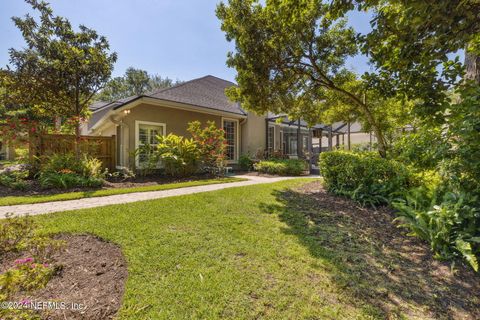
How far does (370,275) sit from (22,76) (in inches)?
427

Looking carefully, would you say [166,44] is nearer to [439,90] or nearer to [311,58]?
[311,58]

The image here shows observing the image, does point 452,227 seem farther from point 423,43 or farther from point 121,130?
point 121,130

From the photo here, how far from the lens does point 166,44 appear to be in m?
12.8

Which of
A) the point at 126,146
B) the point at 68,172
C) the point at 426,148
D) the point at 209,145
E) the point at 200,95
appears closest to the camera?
the point at 426,148

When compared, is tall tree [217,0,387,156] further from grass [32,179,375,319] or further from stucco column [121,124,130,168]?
stucco column [121,124,130,168]

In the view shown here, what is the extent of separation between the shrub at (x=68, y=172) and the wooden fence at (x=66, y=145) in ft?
1.48

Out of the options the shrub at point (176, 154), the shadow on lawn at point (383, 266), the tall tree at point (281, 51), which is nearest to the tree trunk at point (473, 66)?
the tall tree at point (281, 51)

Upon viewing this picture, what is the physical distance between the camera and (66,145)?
7699mm

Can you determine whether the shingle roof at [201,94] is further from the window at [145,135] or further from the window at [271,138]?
the window at [271,138]

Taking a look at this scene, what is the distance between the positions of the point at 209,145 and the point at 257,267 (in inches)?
286

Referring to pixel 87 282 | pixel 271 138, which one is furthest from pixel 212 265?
pixel 271 138

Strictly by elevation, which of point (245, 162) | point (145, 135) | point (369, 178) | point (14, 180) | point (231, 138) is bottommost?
point (14, 180)

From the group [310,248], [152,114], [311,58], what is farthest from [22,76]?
[310,248]

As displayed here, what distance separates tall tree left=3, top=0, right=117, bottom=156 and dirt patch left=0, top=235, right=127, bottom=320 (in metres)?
6.23
